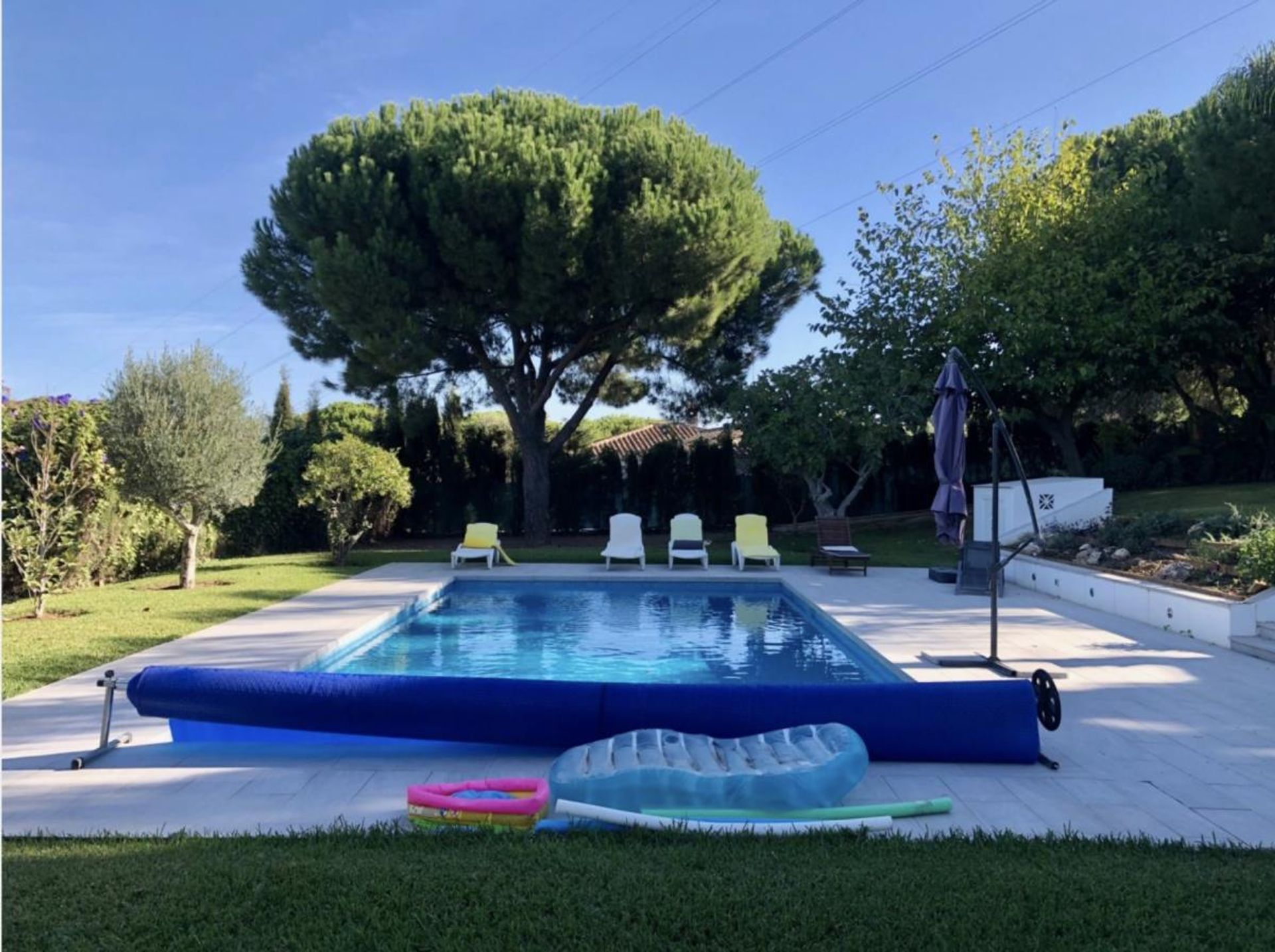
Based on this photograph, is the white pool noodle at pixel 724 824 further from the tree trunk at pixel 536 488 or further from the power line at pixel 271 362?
the tree trunk at pixel 536 488

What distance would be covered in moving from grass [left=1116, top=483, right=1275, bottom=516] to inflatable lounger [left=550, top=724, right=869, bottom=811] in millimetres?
10393

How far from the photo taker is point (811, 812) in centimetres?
400

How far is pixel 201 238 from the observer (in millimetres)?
23391

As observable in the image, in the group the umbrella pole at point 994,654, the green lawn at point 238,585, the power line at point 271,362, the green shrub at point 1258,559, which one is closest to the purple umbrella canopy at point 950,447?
the umbrella pole at point 994,654

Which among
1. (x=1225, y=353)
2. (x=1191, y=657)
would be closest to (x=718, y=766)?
(x=1191, y=657)

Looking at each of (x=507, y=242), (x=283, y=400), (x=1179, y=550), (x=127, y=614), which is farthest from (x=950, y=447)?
(x=283, y=400)

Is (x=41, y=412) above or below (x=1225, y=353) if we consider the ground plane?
below

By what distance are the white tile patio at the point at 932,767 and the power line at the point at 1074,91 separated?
470 inches

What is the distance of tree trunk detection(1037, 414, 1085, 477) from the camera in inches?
779

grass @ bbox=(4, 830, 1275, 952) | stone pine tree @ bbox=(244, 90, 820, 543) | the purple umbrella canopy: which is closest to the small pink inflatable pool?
grass @ bbox=(4, 830, 1275, 952)

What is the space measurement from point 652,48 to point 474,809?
15984 mm

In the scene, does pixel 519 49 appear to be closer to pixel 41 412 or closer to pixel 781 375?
pixel 781 375

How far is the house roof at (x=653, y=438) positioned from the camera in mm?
22391

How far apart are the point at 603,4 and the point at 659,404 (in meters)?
8.57
